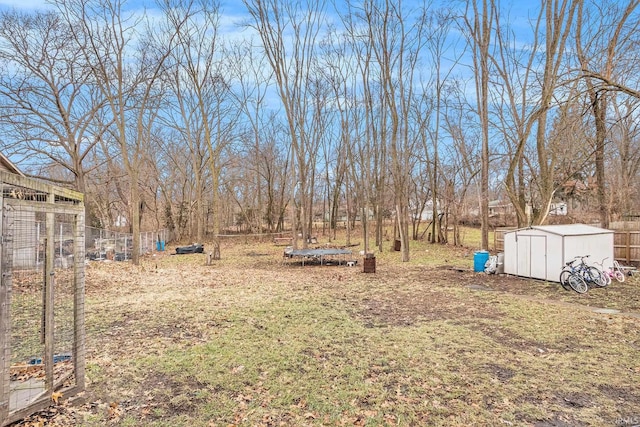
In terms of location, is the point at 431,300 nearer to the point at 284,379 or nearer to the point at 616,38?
the point at 284,379

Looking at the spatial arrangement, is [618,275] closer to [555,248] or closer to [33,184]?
[555,248]

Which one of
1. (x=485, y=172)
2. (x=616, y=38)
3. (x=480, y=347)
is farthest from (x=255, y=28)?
(x=480, y=347)

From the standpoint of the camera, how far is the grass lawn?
3.39 metres

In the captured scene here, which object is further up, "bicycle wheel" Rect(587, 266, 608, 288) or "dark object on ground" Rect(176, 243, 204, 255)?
"bicycle wheel" Rect(587, 266, 608, 288)

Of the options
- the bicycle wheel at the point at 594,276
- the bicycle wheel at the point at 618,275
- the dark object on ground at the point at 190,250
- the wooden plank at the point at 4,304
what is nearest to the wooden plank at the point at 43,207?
the wooden plank at the point at 4,304

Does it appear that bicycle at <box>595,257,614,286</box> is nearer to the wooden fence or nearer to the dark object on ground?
the wooden fence

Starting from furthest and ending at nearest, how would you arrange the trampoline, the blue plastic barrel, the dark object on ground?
Result: 1. the dark object on ground
2. the trampoline
3. the blue plastic barrel

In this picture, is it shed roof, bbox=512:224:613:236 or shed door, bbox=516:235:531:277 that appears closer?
shed roof, bbox=512:224:613:236

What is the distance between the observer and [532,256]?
10.7 m

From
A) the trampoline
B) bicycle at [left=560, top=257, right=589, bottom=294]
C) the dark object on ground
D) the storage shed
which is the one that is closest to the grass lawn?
bicycle at [left=560, top=257, right=589, bottom=294]

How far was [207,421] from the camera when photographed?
3.24 meters

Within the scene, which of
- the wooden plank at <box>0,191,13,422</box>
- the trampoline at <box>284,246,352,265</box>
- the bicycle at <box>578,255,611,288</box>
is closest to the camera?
the wooden plank at <box>0,191,13,422</box>

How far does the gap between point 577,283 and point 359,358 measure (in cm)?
717

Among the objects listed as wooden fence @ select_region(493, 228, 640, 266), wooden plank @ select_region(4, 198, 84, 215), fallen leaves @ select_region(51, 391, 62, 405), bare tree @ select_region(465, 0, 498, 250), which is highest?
bare tree @ select_region(465, 0, 498, 250)
